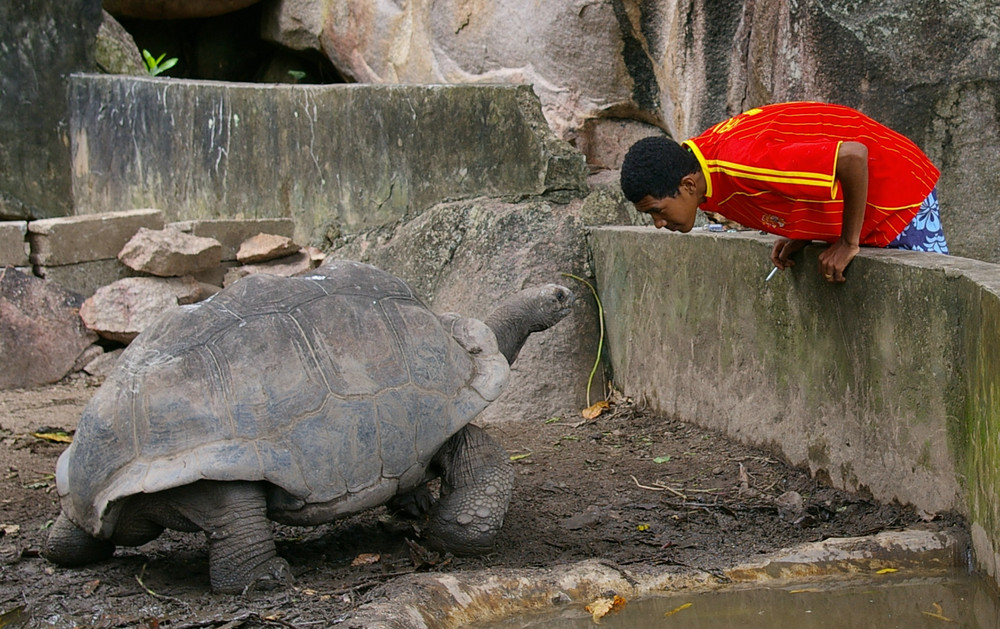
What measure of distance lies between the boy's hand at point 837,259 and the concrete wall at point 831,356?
9 cm

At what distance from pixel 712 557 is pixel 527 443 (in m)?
1.80

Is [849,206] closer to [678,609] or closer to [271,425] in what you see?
[678,609]

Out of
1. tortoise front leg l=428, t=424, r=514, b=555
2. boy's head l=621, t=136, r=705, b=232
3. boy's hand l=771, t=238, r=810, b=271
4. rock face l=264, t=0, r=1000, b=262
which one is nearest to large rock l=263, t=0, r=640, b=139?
rock face l=264, t=0, r=1000, b=262

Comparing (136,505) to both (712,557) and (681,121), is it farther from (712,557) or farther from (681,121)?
(681,121)

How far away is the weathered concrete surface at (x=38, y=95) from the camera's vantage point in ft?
23.6

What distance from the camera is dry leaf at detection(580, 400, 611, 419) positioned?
548cm

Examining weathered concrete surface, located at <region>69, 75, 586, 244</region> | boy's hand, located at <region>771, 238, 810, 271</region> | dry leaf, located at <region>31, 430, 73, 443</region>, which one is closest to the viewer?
boy's hand, located at <region>771, 238, 810, 271</region>

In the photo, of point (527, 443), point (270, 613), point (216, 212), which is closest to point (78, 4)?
point (216, 212)

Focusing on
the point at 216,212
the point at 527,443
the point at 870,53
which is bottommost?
the point at 527,443

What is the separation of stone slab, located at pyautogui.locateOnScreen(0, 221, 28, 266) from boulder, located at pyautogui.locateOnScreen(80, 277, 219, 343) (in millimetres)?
456

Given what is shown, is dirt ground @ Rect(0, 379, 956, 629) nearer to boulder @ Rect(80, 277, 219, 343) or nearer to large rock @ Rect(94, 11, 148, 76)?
boulder @ Rect(80, 277, 219, 343)

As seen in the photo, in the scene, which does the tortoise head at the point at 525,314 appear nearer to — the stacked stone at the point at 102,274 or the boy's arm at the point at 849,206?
the boy's arm at the point at 849,206

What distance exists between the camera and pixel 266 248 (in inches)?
266

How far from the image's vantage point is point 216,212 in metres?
7.06
